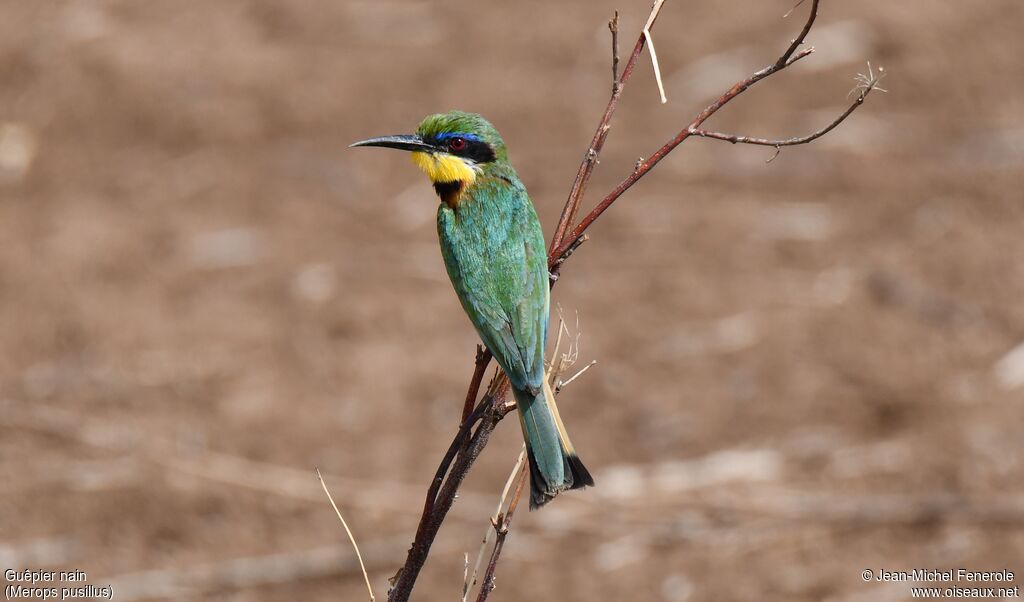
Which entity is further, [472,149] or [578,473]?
[472,149]

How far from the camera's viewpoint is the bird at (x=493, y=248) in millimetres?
3141

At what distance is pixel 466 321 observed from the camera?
6.40 metres

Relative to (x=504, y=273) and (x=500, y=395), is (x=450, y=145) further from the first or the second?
(x=500, y=395)

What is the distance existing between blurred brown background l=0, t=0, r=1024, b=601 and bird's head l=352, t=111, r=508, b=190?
1.89m

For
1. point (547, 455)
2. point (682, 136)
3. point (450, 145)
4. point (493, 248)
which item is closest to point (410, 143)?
point (450, 145)

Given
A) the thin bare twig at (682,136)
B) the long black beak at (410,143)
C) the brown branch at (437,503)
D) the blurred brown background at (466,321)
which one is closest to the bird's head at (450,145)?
the long black beak at (410,143)

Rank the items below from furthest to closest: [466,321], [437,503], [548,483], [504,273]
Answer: [466,321]
[504,273]
[548,483]
[437,503]

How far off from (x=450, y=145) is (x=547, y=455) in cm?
115

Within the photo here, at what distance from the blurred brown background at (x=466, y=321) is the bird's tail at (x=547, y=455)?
6.67 ft

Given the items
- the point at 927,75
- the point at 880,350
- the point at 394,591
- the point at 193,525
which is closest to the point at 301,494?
the point at 193,525

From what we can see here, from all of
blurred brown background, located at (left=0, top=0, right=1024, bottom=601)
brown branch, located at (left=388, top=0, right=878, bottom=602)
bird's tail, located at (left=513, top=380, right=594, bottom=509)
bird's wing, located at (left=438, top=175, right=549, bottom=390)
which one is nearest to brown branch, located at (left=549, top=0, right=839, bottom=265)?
brown branch, located at (left=388, top=0, right=878, bottom=602)

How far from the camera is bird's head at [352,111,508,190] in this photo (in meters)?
3.59

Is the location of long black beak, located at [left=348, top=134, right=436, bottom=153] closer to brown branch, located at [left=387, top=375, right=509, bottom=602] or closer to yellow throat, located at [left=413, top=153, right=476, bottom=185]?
yellow throat, located at [left=413, top=153, right=476, bottom=185]

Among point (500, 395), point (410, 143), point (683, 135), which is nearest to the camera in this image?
point (683, 135)
